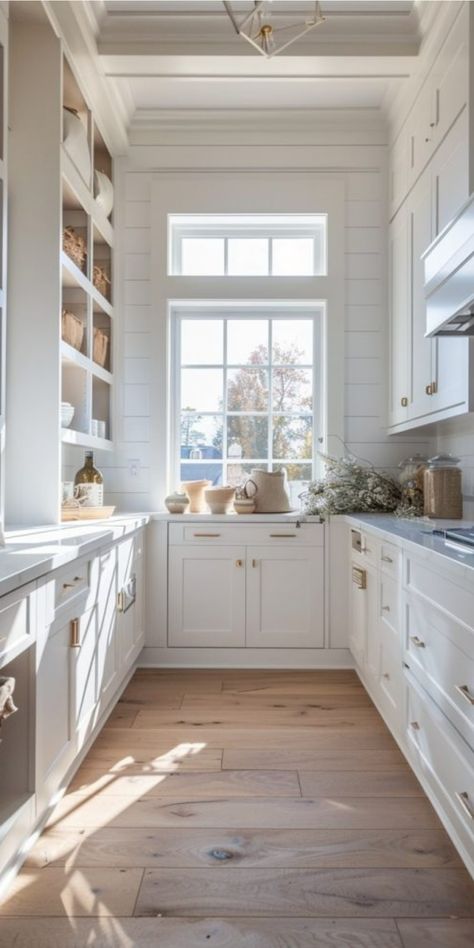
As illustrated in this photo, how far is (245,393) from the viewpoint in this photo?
3.40m

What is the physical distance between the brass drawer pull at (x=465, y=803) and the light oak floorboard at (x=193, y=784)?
0.62m

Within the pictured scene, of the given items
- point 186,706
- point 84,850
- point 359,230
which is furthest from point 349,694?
point 359,230

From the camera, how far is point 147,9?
257cm

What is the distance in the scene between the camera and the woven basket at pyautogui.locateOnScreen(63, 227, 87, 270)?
247 cm

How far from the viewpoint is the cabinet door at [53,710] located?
4.84 feet

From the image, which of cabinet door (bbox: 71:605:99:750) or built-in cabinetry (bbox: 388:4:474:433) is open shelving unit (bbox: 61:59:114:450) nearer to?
cabinet door (bbox: 71:605:99:750)

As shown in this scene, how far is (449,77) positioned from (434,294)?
1155mm

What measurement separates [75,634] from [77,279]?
5.38 ft

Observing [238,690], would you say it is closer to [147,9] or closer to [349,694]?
[349,694]

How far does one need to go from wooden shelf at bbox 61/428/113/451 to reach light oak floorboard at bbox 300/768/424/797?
65.0 inches

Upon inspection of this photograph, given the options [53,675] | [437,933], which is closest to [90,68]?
[53,675]

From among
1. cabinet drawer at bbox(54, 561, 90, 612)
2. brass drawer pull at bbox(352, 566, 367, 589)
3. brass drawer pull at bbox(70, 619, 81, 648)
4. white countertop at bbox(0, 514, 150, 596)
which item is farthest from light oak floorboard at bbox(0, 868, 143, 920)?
brass drawer pull at bbox(352, 566, 367, 589)

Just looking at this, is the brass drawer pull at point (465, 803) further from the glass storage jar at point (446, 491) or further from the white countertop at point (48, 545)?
the glass storage jar at point (446, 491)

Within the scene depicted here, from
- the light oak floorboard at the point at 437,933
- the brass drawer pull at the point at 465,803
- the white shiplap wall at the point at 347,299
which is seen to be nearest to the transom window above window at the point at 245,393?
the white shiplap wall at the point at 347,299
